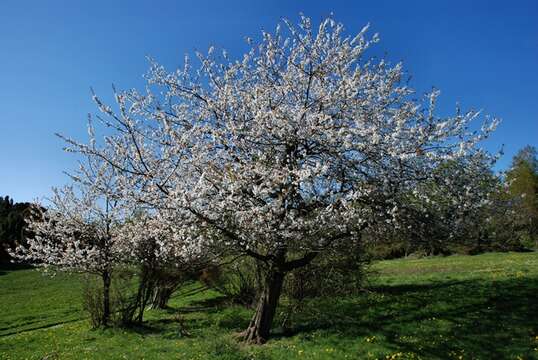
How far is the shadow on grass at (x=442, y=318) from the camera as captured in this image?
32.1ft

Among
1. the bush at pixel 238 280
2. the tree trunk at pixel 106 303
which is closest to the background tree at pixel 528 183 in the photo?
the bush at pixel 238 280

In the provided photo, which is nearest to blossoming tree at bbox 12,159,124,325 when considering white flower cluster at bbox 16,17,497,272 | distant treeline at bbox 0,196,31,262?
Answer: white flower cluster at bbox 16,17,497,272

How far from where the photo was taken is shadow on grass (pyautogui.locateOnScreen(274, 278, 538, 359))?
32.1 ft

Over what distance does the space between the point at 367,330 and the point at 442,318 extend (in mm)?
2132

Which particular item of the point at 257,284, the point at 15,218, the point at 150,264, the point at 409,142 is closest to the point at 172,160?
the point at 409,142

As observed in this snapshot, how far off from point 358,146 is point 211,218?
3.55 metres

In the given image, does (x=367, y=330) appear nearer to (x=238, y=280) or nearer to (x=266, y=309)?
(x=266, y=309)

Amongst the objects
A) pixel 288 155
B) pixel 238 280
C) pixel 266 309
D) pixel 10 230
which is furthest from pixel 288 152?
Answer: pixel 10 230

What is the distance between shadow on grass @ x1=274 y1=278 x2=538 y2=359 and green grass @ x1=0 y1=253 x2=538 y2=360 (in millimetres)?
24

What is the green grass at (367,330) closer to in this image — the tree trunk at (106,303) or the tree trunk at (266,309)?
the tree trunk at (266,309)

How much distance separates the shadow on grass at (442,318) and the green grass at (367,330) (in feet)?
0.08

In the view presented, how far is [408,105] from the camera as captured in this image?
1106cm

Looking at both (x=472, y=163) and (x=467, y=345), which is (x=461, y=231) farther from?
(x=467, y=345)

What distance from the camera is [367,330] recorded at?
456 inches
